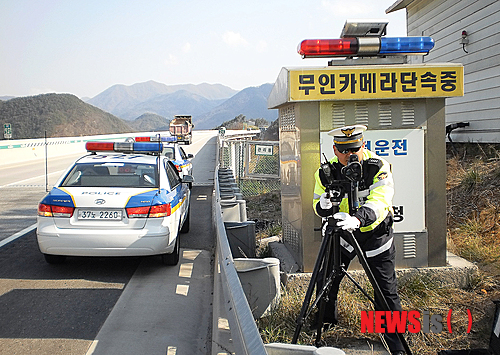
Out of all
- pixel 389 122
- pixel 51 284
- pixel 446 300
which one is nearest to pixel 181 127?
pixel 51 284

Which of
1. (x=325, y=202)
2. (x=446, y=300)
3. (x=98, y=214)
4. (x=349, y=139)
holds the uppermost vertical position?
(x=349, y=139)

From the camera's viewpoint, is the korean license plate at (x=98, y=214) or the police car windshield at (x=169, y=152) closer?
the korean license plate at (x=98, y=214)

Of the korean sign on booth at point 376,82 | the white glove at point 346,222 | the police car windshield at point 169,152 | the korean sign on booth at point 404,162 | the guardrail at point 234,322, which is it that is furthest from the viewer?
the police car windshield at point 169,152

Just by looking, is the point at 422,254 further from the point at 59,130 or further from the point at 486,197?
the point at 59,130

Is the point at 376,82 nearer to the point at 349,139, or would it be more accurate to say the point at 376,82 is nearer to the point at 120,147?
the point at 349,139

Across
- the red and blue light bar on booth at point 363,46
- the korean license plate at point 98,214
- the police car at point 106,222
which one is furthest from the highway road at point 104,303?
the red and blue light bar on booth at point 363,46

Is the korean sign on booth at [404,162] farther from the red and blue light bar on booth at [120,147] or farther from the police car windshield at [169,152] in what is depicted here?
the police car windshield at [169,152]

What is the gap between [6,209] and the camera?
1308cm

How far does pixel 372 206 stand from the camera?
4.11 meters

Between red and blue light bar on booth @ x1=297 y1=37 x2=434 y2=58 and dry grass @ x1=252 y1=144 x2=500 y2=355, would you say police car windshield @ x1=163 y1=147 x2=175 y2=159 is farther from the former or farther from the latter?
red and blue light bar on booth @ x1=297 y1=37 x2=434 y2=58

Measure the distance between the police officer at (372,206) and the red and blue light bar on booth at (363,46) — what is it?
141cm

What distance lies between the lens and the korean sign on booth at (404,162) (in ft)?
19.3

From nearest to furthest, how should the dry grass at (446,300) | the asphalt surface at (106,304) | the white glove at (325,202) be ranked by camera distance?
the white glove at (325,202) < the dry grass at (446,300) < the asphalt surface at (106,304)

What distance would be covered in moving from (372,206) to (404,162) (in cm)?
199
